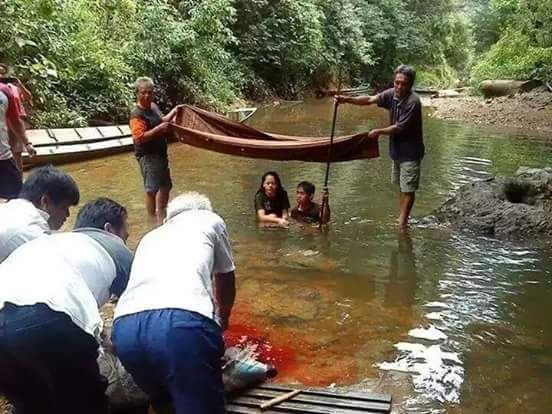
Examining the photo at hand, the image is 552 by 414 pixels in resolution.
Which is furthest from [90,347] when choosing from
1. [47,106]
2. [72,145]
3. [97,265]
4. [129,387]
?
[47,106]

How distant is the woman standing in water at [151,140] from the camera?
535cm

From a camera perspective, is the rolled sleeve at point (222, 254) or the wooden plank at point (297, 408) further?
the wooden plank at point (297, 408)

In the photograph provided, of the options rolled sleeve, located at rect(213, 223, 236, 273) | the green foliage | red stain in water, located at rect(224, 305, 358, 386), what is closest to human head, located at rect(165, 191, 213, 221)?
rolled sleeve, located at rect(213, 223, 236, 273)

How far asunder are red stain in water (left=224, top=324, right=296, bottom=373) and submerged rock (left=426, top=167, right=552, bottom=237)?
9.83 ft

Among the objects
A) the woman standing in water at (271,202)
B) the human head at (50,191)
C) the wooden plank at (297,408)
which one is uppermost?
the human head at (50,191)

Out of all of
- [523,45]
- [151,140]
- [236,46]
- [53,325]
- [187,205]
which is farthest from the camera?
[236,46]

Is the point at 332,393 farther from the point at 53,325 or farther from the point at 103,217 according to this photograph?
the point at 53,325

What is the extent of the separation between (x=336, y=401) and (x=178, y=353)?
46.1 inches

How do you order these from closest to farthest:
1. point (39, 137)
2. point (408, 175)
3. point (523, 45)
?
1. point (408, 175)
2. point (39, 137)
3. point (523, 45)

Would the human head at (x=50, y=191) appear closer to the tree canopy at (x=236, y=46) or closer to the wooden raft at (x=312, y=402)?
the wooden raft at (x=312, y=402)

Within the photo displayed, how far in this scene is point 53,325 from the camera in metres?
1.96

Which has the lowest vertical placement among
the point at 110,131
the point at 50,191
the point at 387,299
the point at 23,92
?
the point at 387,299

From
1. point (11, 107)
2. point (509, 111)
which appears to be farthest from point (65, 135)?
point (509, 111)

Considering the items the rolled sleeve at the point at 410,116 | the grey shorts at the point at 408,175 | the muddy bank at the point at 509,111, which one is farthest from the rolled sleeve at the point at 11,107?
the muddy bank at the point at 509,111
